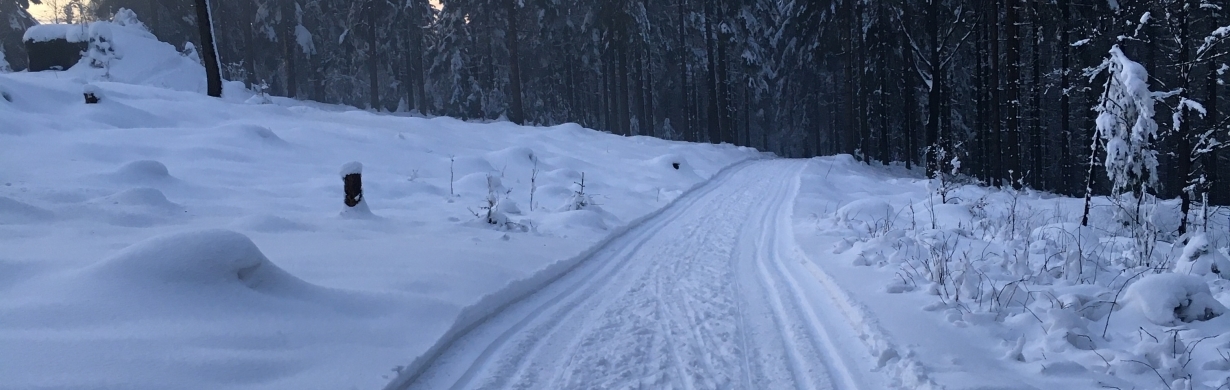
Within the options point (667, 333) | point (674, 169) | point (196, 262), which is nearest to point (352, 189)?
point (196, 262)

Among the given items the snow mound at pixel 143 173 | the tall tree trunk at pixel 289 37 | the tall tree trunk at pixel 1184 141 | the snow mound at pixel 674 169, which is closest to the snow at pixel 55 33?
the tall tree trunk at pixel 289 37

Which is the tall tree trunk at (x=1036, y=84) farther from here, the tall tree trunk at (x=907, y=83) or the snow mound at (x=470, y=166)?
the snow mound at (x=470, y=166)

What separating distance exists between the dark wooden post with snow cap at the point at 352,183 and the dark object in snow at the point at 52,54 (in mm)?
23222

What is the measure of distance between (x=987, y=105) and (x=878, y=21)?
597 cm

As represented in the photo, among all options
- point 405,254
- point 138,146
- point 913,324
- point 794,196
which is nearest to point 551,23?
point 794,196

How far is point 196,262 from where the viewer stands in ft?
14.1

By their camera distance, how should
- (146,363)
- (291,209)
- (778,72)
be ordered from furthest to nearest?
(778,72) → (291,209) → (146,363)

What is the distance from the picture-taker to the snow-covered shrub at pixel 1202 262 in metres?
5.36

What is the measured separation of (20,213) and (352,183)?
3165 millimetres

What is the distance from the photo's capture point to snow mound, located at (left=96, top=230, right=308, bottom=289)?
4.15 m

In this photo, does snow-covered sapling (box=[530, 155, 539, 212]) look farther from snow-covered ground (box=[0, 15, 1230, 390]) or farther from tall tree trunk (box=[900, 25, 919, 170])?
tall tree trunk (box=[900, 25, 919, 170])

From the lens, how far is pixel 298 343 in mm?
4016

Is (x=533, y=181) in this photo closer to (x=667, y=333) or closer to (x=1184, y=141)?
(x=667, y=333)

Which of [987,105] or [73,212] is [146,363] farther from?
[987,105]
